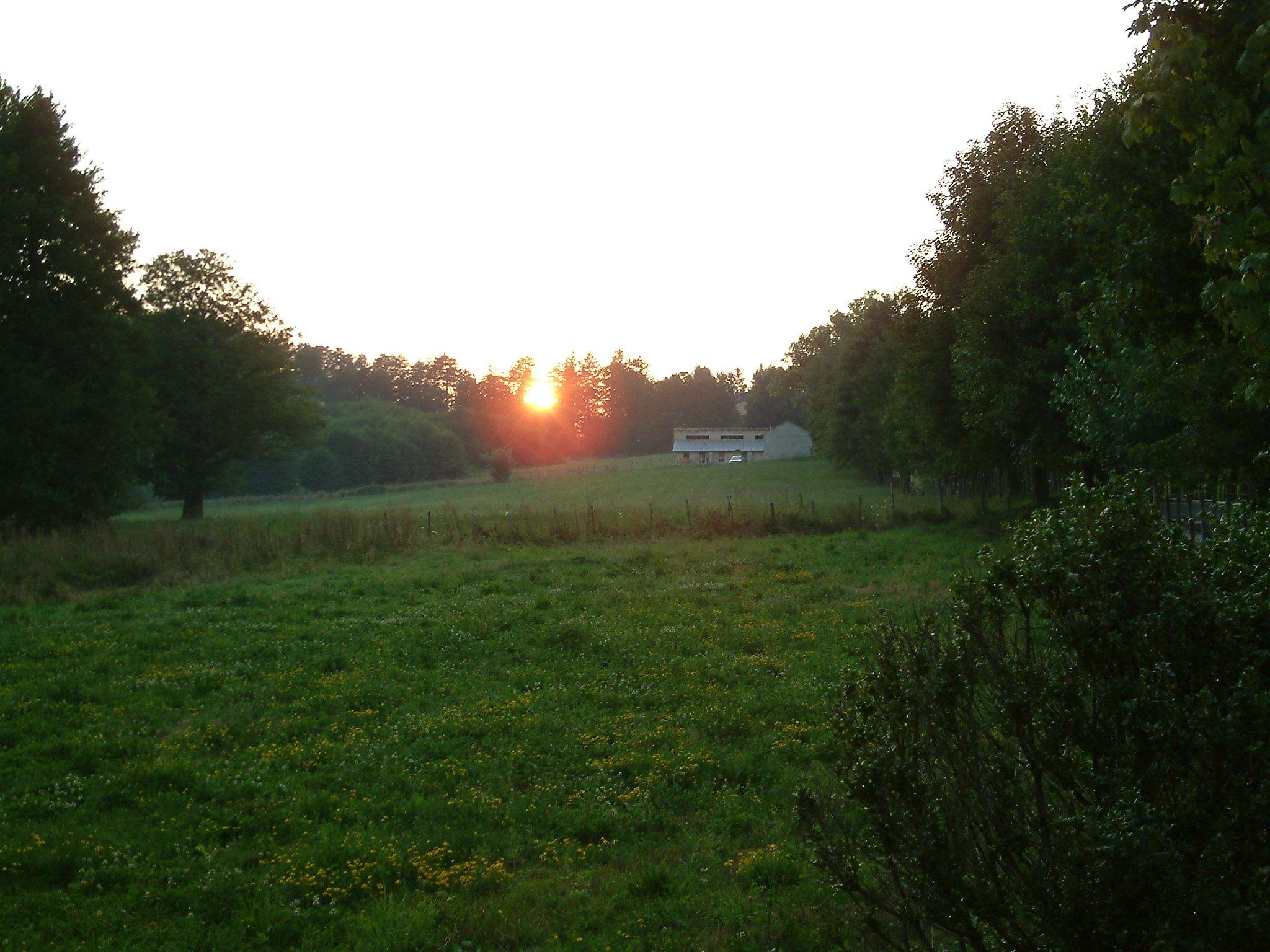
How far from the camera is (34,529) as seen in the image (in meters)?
30.5

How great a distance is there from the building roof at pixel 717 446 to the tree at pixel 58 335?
90.1m

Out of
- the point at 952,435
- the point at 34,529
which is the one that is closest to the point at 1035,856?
the point at 952,435

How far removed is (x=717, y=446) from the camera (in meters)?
123

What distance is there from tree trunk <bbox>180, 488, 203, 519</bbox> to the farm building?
69221mm

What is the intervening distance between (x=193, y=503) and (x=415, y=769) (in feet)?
145

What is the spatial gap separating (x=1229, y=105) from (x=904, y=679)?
9.37 ft

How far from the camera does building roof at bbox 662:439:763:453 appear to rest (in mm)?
121500

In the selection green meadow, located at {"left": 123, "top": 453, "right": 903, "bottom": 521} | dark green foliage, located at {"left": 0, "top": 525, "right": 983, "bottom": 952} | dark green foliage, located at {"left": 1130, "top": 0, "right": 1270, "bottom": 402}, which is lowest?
dark green foliage, located at {"left": 0, "top": 525, "right": 983, "bottom": 952}

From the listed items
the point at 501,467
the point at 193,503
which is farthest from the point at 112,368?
the point at 501,467

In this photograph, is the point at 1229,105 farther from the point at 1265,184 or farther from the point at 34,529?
the point at 34,529

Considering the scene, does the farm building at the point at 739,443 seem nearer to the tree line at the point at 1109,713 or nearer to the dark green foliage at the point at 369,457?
the dark green foliage at the point at 369,457

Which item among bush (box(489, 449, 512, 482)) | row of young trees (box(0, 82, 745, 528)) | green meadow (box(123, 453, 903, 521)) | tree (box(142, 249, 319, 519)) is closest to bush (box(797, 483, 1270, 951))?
row of young trees (box(0, 82, 745, 528))

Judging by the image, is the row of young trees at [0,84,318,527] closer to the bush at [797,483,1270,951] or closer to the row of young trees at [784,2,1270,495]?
the row of young trees at [784,2,1270,495]

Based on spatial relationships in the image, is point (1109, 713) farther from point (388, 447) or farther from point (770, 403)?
point (770, 403)
